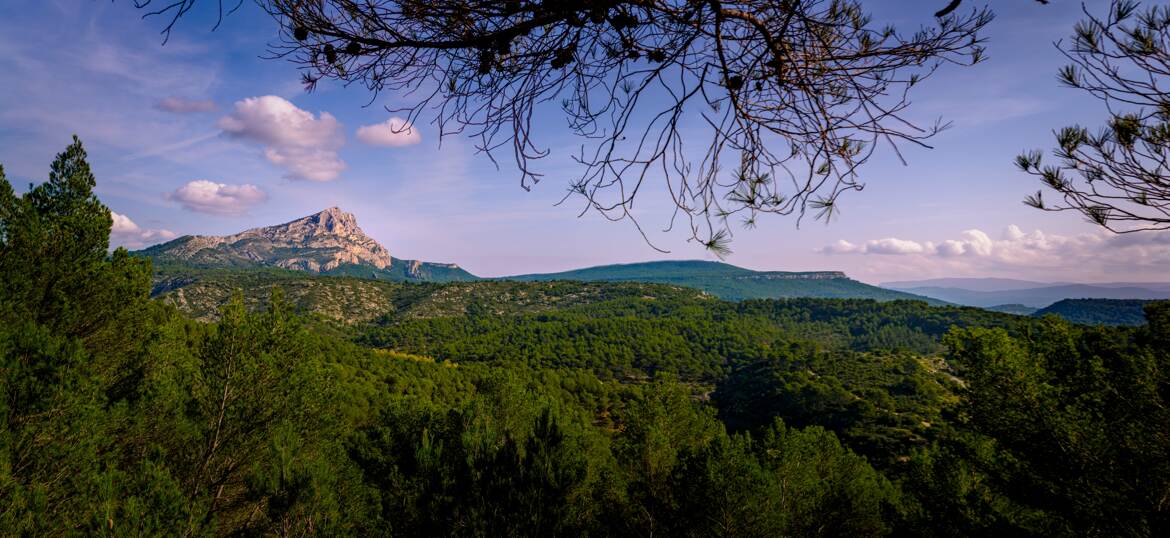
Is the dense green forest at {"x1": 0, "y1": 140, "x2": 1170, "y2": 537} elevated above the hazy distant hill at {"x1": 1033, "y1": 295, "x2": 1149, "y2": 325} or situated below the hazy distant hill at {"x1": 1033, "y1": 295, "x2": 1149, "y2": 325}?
above

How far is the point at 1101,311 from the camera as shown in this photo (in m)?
170

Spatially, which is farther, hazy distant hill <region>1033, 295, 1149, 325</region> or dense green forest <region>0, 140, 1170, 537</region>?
hazy distant hill <region>1033, 295, 1149, 325</region>

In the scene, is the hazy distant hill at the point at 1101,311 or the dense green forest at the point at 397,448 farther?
the hazy distant hill at the point at 1101,311

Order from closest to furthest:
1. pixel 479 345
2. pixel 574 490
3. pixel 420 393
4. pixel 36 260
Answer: pixel 36 260, pixel 574 490, pixel 420 393, pixel 479 345

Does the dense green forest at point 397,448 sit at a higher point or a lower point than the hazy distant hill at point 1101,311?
higher

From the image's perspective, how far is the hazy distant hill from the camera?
160 m

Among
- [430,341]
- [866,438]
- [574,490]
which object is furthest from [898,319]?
[574,490]

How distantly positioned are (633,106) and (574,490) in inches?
414

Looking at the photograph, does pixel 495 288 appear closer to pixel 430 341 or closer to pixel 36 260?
pixel 430 341

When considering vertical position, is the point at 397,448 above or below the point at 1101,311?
above

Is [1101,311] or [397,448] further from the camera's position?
[1101,311]

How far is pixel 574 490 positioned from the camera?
34.8ft

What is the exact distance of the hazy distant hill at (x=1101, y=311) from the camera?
160500 mm

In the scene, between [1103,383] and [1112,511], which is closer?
[1112,511]
